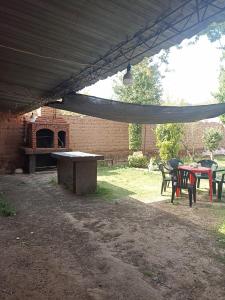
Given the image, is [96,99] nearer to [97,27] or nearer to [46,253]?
[97,27]

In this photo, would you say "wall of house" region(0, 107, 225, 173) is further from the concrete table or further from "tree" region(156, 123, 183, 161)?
the concrete table

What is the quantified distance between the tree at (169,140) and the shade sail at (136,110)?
5982 millimetres

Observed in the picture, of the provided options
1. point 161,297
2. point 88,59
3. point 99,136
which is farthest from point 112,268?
point 99,136

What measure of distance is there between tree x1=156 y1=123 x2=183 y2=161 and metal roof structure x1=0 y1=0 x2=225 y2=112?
24.1 ft

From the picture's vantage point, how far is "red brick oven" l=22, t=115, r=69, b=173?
1119 cm

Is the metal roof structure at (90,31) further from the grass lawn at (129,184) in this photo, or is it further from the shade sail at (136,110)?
the grass lawn at (129,184)

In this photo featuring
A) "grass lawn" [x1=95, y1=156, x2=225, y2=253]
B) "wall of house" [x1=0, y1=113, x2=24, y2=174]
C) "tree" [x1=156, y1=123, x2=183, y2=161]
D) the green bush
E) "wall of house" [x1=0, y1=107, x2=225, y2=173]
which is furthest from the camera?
the green bush

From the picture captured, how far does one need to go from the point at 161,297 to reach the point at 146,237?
169 centimetres

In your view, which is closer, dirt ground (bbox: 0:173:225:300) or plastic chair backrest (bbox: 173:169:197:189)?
dirt ground (bbox: 0:173:225:300)

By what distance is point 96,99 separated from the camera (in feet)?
18.8

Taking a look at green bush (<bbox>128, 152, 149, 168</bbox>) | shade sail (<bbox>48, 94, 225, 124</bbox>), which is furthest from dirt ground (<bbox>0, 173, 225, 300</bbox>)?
green bush (<bbox>128, 152, 149, 168</bbox>)

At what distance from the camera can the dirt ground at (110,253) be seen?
10.2 feet

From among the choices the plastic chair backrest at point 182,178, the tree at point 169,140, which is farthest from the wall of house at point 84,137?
the plastic chair backrest at point 182,178

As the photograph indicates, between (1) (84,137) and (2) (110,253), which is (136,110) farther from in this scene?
(1) (84,137)
